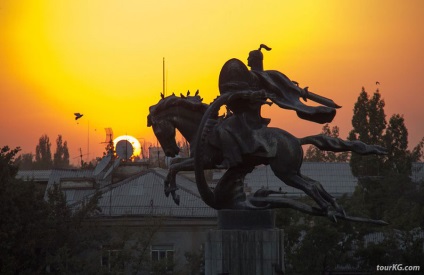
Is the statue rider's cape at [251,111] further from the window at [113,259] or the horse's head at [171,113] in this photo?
the window at [113,259]

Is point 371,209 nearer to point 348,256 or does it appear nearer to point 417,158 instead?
point 348,256

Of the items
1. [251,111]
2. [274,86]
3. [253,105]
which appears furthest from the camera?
[274,86]

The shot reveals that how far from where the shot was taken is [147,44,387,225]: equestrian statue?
93.2ft

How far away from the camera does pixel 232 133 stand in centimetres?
2853

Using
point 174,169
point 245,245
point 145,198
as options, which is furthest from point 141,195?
point 245,245

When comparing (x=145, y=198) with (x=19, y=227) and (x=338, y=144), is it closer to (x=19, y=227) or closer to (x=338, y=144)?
(x=19, y=227)

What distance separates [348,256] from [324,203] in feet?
109

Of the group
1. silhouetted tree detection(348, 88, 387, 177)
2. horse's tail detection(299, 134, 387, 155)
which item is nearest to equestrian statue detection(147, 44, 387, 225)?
horse's tail detection(299, 134, 387, 155)

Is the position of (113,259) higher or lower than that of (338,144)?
lower

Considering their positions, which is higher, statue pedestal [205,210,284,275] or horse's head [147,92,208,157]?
horse's head [147,92,208,157]

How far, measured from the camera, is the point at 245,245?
2830 cm

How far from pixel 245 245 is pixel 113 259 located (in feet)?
86.5
